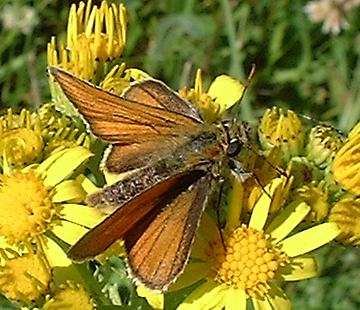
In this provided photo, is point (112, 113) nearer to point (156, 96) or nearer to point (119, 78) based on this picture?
point (156, 96)

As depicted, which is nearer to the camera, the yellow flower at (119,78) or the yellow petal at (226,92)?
the yellow flower at (119,78)

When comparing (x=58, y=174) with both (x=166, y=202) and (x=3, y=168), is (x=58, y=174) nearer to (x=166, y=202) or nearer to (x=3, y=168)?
(x=3, y=168)

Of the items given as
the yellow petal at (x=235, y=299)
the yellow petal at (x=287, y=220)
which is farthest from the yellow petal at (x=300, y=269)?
the yellow petal at (x=235, y=299)

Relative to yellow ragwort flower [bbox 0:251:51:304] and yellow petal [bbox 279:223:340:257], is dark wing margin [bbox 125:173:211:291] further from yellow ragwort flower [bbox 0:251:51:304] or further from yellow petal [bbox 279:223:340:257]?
yellow petal [bbox 279:223:340:257]

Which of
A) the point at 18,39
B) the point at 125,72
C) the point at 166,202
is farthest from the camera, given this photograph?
the point at 18,39

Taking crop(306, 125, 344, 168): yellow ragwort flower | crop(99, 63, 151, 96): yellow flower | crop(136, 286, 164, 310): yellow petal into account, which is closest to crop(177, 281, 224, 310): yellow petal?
crop(136, 286, 164, 310): yellow petal

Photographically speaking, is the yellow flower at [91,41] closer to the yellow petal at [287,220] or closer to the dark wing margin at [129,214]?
the dark wing margin at [129,214]

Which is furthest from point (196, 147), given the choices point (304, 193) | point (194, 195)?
point (304, 193)
